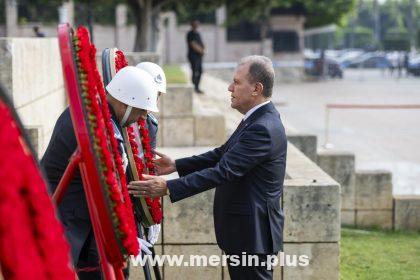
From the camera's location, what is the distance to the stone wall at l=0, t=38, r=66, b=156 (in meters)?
6.78

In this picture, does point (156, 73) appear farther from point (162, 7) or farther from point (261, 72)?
point (162, 7)

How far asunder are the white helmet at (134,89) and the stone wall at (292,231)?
2692 mm

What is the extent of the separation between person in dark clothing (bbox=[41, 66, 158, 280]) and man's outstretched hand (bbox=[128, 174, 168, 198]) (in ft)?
0.37

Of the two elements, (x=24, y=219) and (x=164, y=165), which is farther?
(x=164, y=165)

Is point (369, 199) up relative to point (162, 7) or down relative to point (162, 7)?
down

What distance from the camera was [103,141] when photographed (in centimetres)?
314

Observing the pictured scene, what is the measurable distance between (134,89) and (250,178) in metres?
0.95

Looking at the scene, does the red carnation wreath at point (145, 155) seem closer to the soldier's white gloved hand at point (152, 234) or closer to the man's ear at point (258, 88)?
the soldier's white gloved hand at point (152, 234)

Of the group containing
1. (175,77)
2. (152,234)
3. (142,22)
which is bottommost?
(175,77)

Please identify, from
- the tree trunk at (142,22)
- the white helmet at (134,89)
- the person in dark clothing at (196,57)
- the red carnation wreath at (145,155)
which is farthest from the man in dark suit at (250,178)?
the tree trunk at (142,22)

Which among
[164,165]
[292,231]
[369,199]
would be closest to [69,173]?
[164,165]

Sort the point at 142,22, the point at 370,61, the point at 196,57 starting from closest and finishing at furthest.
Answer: the point at 196,57
the point at 142,22
the point at 370,61

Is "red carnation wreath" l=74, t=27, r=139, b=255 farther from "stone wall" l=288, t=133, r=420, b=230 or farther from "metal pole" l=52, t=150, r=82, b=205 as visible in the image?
"stone wall" l=288, t=133, r=420, b=230

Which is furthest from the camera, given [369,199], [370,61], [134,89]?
[370,61]
